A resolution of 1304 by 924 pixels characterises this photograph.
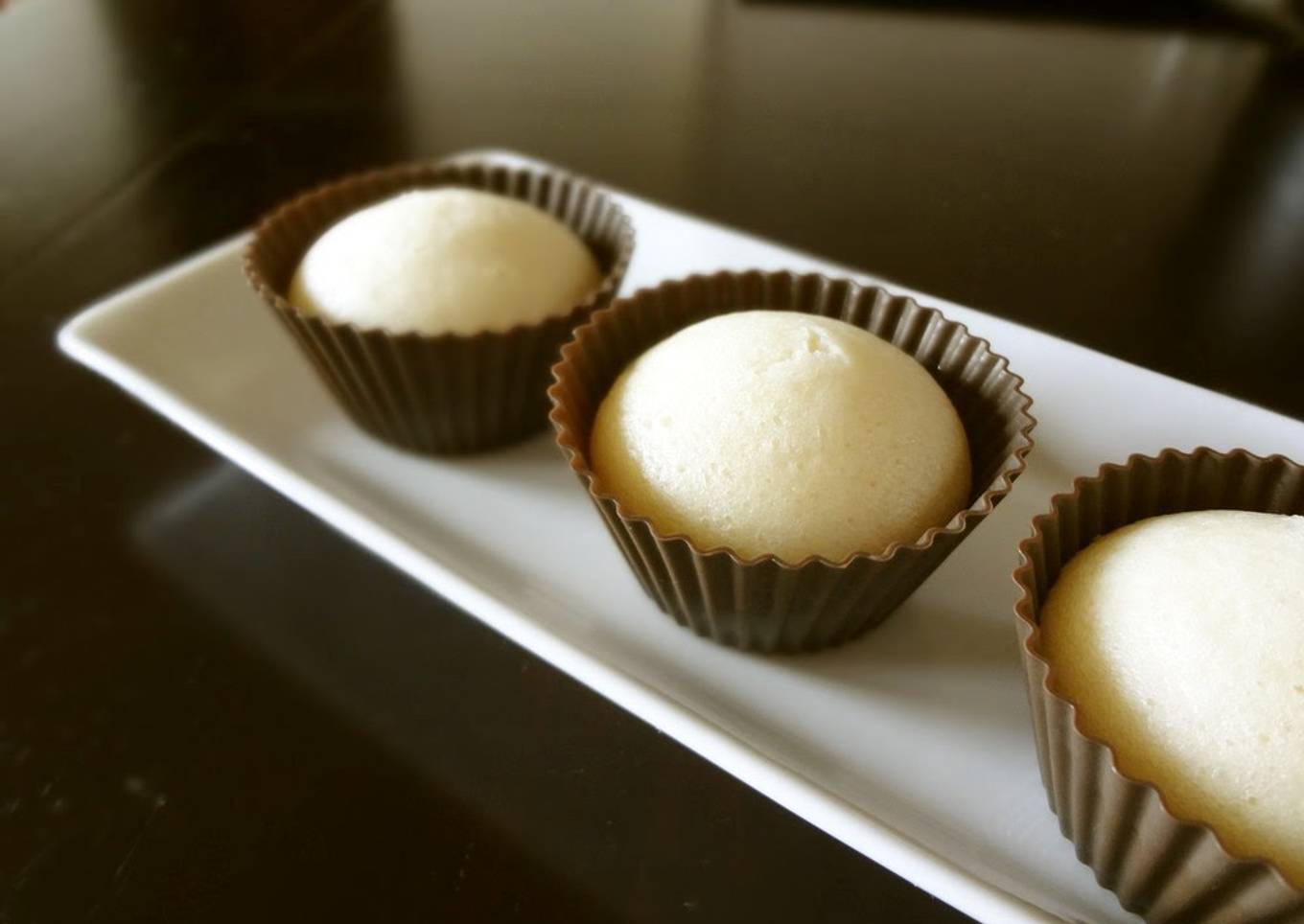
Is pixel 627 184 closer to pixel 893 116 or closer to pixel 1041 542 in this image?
pixel 893 116

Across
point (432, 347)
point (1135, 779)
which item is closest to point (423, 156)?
point (432, 347)

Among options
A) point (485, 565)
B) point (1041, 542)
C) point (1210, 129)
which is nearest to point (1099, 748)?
point (1041, 542)

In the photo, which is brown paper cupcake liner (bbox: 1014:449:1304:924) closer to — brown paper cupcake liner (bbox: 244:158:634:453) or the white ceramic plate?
the white ceramic plate

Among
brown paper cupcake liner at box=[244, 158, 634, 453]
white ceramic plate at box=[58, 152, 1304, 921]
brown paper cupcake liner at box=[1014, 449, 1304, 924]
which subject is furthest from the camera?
brown paper cupcake liner at box=[244, 158, 634, 453]

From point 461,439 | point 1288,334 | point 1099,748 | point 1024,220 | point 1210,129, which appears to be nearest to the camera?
point 1099,748

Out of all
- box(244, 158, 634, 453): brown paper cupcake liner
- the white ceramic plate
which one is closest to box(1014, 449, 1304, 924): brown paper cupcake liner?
the white ceramic plate

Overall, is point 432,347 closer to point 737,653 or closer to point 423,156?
point 737,653

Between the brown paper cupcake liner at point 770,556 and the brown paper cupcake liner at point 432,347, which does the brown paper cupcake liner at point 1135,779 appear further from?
the brown paper cupcake liner at point 432,347
